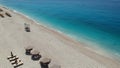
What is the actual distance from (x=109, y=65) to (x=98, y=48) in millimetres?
6574

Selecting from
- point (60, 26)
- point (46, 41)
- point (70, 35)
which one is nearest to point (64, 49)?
point (46, 41)

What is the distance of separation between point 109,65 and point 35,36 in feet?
48.7

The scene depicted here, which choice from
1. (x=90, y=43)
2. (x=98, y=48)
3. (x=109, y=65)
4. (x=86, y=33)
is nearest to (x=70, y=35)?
(x=86, y=33)

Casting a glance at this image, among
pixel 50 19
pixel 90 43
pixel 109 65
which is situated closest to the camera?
pixel 109 65

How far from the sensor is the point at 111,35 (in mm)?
32219

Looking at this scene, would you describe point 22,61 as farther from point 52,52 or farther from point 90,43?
point 90,43

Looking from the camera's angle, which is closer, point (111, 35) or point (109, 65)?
point (109, 65)

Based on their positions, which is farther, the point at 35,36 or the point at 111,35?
the point at 111,35

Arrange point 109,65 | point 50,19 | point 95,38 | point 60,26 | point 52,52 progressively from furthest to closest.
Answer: point 50,19
point 60,26
point 95,38
point 52,52
point 109,65

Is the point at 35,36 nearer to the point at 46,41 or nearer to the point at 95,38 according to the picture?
the point at 46,41

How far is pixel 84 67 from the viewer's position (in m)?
19.0

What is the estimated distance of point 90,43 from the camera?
1131 inches

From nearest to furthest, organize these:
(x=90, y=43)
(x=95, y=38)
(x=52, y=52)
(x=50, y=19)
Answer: (x=52, y=52) < (x=90, y=43) < (x=95, y=38) < (x=50, y=19)

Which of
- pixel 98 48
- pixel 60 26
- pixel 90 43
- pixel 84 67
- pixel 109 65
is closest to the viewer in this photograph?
pixel 84 67
